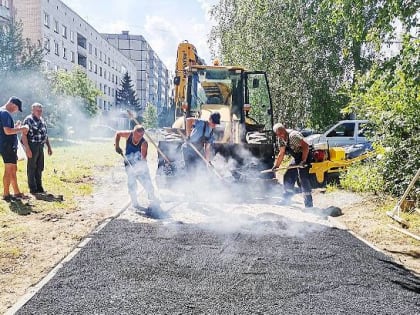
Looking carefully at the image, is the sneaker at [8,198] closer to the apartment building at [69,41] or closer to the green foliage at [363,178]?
the green foliage at [363,178]

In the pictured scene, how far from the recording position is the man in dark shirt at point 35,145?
23.1ft

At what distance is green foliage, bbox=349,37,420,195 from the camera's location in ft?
19.3

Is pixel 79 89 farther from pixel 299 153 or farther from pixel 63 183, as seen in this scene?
pixel 299 153

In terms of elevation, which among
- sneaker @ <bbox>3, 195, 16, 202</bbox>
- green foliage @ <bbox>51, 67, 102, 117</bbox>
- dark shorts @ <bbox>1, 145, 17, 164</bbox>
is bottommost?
sneaker @ <bbox>3, 195, 16, 202</bbox>

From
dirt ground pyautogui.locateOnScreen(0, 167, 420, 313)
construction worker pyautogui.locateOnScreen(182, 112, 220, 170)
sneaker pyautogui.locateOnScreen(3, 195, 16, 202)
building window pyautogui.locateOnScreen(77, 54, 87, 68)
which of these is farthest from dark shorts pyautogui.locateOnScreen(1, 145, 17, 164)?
building window pyautogui.locateOnScreen(77, 54, 87, 68)

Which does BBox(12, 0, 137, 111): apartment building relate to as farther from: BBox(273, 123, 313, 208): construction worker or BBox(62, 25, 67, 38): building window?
BBox(273, 123, 313, 208): construction worker

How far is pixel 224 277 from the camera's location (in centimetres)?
392

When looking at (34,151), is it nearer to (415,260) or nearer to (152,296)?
(152,296)

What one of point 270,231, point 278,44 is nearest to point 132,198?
point 270,231

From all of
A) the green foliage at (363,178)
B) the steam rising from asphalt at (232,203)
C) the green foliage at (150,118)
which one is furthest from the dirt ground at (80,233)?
the green foliage at (150,118)

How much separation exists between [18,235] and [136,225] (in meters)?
1.52

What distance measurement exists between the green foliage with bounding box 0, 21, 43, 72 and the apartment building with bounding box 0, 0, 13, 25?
259 centimetres

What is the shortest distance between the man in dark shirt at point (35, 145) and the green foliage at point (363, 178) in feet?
20.5

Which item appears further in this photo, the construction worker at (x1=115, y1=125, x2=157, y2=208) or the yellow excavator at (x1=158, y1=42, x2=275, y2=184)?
the yellow excavator at (x1=158, y1=42, x2=275, y2=184)
